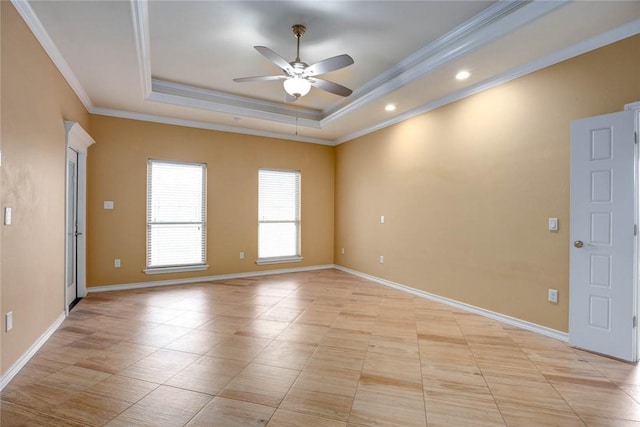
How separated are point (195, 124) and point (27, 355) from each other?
399cm

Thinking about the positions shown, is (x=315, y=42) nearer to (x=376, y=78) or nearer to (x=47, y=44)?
(x=376, y=78)

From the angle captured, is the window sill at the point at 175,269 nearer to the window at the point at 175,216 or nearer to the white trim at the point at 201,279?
the window at the point at 175,216

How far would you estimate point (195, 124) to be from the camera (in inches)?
218

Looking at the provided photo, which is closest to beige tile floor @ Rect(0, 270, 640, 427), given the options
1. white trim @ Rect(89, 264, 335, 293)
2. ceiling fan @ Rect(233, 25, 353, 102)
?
white trim @ Rect(89, 264, 335, 293)

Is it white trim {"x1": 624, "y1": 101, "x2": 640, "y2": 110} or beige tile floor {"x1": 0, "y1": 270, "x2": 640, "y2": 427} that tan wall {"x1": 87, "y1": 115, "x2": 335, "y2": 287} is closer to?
beige tile floor {"x1": 0, "y1": 270, "x2": 640, "y2": 427}

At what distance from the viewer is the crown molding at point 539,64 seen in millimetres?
2663

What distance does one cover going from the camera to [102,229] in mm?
4891

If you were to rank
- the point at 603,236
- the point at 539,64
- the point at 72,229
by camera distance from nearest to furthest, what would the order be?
1. the point at 603,236
2. the point at 539,64
3. the point at 72,229

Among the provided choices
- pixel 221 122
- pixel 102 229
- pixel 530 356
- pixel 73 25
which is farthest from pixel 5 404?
pixel 221 122

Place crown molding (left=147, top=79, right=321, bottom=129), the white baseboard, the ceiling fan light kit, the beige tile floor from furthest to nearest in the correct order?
crown molding (left=147, top=79, right=321, bottom=129) → the ceiling fan light kit → the white baseboard → the beige tile floor

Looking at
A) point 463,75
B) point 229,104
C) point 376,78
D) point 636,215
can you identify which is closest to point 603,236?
point 636,215

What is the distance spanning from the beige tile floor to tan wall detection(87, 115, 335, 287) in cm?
129

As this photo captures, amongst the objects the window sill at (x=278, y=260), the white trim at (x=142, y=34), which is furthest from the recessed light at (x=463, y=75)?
the window sill at (x=278, y=260)

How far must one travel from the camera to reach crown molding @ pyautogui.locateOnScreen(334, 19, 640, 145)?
2.66m
